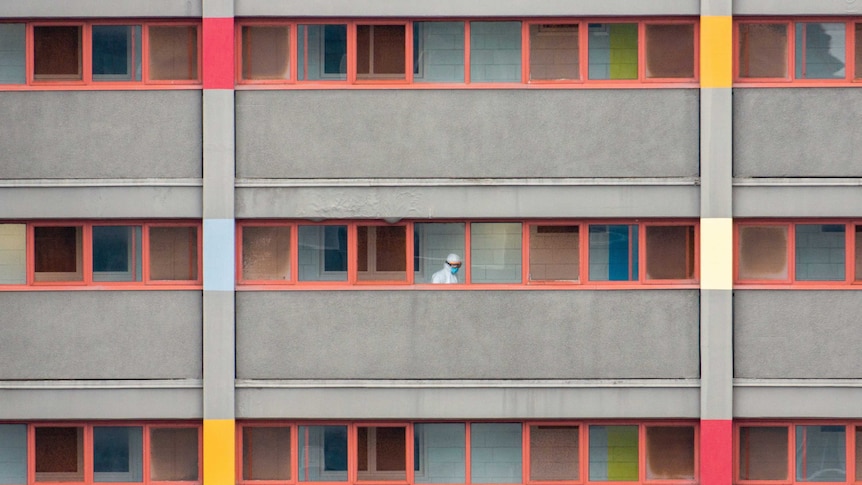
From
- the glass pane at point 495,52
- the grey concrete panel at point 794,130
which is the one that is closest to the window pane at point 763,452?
the grey concrete panel at point 794,130

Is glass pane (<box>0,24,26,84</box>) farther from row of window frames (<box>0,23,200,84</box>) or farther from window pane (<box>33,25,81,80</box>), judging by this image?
window pane (<box>33,25,81,80</box>)

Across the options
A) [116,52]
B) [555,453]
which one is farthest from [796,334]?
[116,52]

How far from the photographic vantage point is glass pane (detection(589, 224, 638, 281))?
1548 centimetres

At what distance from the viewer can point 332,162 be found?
15.3 m

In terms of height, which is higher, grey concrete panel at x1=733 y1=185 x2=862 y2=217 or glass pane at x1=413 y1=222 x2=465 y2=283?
grey concrete panel at x1=733 y1=185 x2=862 y2=217

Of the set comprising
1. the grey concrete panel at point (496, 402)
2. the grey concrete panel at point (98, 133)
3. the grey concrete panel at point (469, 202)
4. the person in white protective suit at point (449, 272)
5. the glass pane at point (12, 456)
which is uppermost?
the grey concrete panel at point (98, 133)

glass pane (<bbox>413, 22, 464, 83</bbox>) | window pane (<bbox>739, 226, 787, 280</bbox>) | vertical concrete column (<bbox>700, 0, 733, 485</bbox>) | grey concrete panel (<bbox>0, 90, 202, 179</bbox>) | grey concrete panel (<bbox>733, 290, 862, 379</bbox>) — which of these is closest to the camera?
vertical concrete column (<bbox>700, 0, 733, 485</bbox>)

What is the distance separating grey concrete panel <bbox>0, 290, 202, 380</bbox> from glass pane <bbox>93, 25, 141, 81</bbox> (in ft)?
11.1

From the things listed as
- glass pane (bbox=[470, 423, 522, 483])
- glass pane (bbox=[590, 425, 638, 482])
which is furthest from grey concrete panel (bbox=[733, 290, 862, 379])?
glass pane (bbox=[470, 423, 522, 483])

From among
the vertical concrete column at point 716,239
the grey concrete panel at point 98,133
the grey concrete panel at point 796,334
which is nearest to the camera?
the vertical concrete column at point 716,239

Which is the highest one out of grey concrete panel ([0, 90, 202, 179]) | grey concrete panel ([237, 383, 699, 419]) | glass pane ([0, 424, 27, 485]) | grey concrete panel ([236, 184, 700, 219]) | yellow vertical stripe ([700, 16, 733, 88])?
yellow vertical stripe ([700, 16, 733, 88])

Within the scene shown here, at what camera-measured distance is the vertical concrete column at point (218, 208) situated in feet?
49.9

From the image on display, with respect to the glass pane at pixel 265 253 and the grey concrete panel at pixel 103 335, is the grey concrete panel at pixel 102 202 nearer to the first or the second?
the glass pane at pixel 265 253

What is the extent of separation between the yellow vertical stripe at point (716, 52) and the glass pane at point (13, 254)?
35.2ft
